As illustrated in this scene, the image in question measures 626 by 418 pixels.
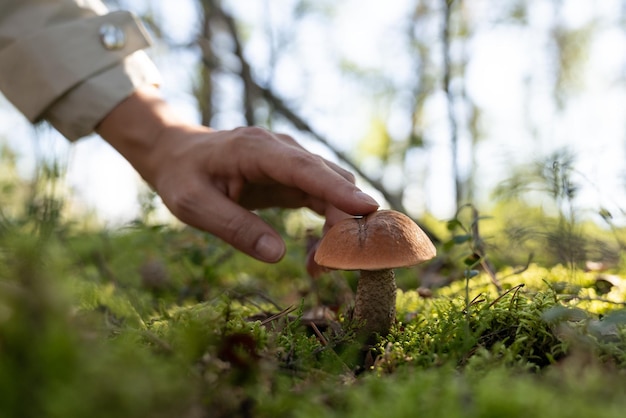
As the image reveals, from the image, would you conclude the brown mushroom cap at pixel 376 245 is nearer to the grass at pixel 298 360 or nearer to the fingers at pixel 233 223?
the grass at pixel 298 360

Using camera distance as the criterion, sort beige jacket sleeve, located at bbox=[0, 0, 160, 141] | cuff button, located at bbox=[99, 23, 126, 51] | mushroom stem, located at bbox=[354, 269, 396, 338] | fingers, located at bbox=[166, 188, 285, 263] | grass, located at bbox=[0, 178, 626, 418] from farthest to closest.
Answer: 1. cuff button, located at bbox=[99, 23, 126, 51]
2. beige jacket sleeve, located at bbox=[0, 0, 160, 141]
3. fingers, located at bbox=[166, 188, 285, 263]
4. mushroom stem, located at bbox=[354, 269, 396, 338]
5. grass, located at bbox=[0, 178, 626, 418]

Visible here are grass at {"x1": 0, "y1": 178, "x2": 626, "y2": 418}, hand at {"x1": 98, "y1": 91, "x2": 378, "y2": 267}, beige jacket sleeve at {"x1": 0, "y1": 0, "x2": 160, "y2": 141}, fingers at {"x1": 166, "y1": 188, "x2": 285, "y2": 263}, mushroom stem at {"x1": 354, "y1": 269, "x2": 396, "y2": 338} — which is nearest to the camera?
grass at {"x1": 0, "y1": 178, "x2": 626, "y2": 418}

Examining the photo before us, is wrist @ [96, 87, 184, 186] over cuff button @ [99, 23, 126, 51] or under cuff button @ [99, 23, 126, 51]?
under

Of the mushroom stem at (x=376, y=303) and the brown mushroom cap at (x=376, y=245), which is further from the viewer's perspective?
the mushroom stem at (x=376, y=303)

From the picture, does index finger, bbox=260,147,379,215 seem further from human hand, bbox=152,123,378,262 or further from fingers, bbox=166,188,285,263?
fingers, bbox=166,188,285,263

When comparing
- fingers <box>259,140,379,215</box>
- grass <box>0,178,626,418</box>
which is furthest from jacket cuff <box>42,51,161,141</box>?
fingers <box>259,140,379,215</box>

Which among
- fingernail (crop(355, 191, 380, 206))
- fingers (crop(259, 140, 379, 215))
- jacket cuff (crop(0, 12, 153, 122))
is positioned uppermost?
jacket cuff (crop(0, 12, 153, 122))

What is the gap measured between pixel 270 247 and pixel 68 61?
131 cm

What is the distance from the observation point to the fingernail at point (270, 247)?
185cm

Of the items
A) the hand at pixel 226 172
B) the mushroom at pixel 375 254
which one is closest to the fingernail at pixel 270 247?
the hand at pixel 226 172

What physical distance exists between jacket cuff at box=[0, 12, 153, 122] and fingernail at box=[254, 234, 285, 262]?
3.43 ft

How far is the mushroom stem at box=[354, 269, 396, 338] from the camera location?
5.09 feet

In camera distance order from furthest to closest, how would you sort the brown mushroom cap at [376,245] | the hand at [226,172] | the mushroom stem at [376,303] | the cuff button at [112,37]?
the cuff button at [112,37] → the hand at [226,172] → the mushroom stem at [376,303] → the brown mushroom cap at [376,245]

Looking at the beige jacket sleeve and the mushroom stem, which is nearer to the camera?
the mushroom stem
